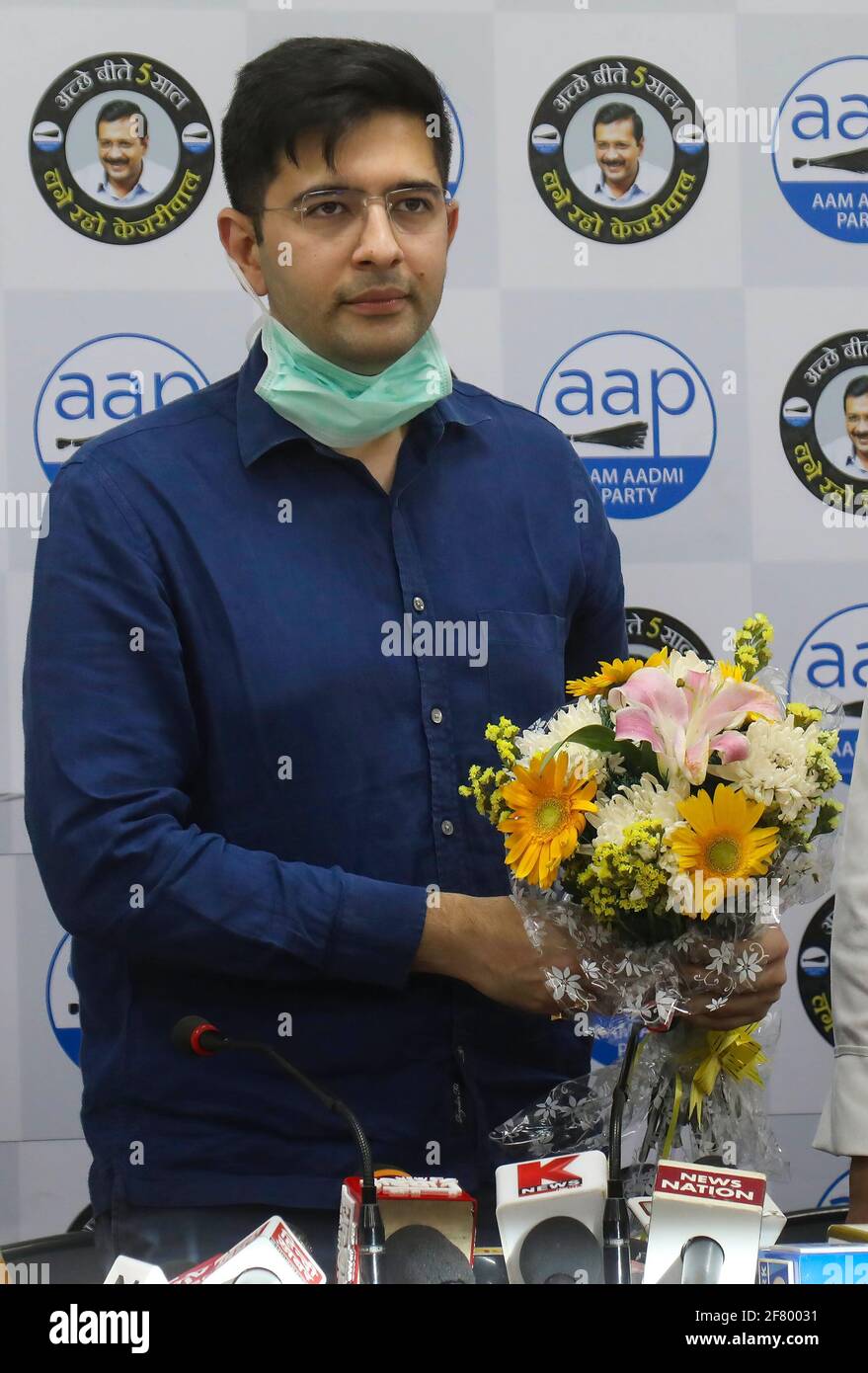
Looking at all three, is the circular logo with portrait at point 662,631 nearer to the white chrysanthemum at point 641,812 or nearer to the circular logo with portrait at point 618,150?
the circular logo with portrait at point 618,150

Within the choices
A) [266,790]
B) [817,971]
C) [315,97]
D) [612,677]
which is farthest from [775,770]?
[817,971]

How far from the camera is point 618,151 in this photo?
265 cm

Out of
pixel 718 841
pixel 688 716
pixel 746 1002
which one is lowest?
pixel 746 1002

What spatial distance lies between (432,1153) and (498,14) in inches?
73.2

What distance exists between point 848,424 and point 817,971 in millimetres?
983

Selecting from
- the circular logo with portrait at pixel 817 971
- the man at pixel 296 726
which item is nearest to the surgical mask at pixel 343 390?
the man at pixel 296 726

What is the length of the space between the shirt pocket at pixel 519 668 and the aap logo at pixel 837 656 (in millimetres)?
808

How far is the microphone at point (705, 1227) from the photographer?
4.11 feet

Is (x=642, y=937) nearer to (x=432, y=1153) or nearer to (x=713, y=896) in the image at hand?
(x=713, y=896)

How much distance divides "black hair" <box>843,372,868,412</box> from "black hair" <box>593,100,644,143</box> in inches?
22.9

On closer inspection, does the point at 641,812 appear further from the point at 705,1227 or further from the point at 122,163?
the point at 122,163

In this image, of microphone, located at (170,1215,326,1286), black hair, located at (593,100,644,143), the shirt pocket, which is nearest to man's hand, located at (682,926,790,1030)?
microphone, located at (170,1215,326,1286)

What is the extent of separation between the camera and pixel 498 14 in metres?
2.58

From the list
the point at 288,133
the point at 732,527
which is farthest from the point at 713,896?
the point at 732,527
